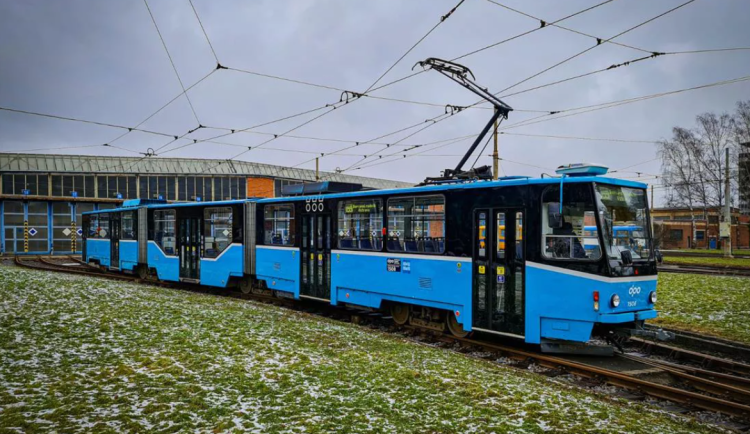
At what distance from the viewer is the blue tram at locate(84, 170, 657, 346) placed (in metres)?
9.25

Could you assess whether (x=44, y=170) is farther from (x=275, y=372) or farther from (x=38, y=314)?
(x=275, y=372)

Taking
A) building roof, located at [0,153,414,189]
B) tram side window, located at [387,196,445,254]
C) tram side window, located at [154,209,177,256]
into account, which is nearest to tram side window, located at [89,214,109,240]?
tram side window, located at [154,209,177,256]

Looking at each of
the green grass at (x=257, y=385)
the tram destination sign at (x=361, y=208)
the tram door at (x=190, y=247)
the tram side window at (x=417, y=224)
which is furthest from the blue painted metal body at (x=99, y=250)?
the tram side window at (x=417, y=224)

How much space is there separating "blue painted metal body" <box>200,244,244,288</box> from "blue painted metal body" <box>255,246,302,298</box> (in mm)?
977

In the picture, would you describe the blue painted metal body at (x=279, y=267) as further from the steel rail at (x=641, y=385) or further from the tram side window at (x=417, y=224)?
the steel rail at (x=641, y=385)

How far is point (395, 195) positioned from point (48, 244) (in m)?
45.2

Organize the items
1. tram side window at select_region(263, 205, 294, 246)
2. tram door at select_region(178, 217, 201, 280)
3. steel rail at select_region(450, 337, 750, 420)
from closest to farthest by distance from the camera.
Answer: steel rail at select_region(450, 337, 750, 420)
tram side window at select_region(263, 205, 294, 246)
tram door at select_region(178, 217, 201, 280)

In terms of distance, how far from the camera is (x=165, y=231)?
21250 millimetres

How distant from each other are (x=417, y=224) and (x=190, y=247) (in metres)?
11.3

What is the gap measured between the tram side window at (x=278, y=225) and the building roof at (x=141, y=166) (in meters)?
Result: 28.7

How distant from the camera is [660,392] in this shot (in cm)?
808

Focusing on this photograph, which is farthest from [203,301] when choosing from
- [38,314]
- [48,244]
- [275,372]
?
[48,244]

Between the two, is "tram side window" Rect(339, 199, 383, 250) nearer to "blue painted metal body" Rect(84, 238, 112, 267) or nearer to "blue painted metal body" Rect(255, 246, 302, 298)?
"blue painted metal body" Rect(255, 246, 302, 298)

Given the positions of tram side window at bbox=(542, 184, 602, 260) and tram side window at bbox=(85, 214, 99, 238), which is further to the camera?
tram side window at bbox=(85, 214, 99, 238)
